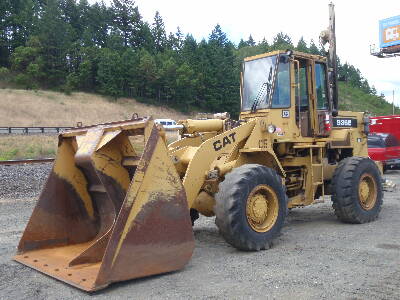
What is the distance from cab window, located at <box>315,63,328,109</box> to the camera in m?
8.69

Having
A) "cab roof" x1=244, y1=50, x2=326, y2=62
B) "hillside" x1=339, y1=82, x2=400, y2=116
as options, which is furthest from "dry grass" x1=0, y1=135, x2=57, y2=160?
"hillside" x1=339, y1=82, x2=400, y2=116

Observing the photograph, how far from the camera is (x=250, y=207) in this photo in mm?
6473

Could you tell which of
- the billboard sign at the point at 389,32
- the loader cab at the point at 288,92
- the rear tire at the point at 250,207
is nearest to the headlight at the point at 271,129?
the loader cab at the point at 288,92

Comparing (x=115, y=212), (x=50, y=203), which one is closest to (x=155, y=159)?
(x=115, y=212)

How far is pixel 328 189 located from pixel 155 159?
452cm

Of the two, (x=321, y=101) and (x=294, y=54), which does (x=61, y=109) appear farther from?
(x=294, y=54)

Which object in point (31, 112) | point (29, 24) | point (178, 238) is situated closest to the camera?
point (178, 238)

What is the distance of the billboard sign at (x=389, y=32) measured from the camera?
59719 mm

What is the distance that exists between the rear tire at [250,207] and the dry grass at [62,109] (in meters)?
48.9

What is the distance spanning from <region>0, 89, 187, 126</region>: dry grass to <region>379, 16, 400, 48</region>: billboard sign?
2950 cm

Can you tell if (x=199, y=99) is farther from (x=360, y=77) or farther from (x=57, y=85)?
(x=360, y=77)

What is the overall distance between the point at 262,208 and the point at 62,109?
57.1 metres

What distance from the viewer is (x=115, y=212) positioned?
6.55 meters

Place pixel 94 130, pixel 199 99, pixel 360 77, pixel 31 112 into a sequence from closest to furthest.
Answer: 1. pixel 94 130
2. pixel 31 112
3. pixel 199 99
4. pixel 360 77
